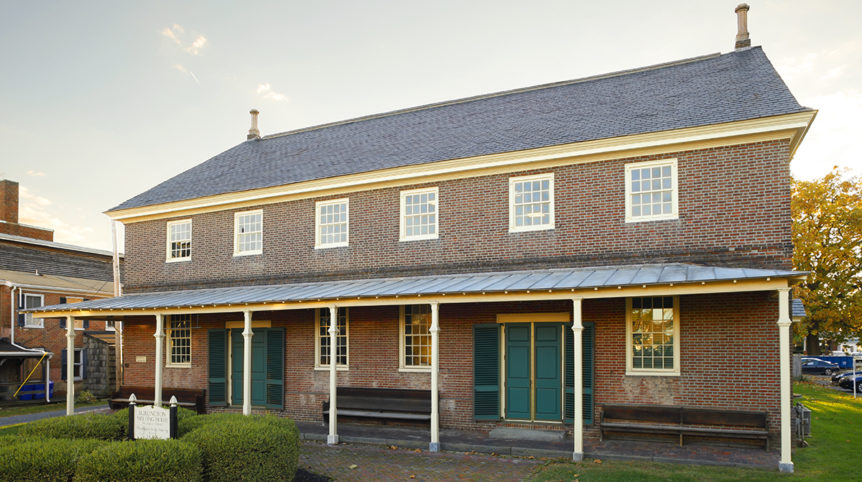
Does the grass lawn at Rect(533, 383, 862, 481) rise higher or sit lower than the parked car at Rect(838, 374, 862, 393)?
higher

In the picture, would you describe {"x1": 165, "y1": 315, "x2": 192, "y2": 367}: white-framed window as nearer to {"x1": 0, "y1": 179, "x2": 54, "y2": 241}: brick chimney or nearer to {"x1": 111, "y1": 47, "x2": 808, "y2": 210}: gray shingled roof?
{"x1": 111, "y1": 47, "x2": 808, "y2": 210}: gray shingled roof

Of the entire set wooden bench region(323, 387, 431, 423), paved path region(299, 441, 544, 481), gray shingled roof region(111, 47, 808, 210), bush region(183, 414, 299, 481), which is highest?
gray shingled roof region(111, 47, 808, 210)

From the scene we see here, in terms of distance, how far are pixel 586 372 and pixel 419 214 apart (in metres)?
5.76

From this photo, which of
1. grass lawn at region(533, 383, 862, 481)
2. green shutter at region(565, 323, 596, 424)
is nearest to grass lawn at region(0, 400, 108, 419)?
green shutter at region(565, 323, 596, 424)

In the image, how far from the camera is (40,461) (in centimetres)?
792

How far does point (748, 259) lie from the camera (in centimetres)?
1252

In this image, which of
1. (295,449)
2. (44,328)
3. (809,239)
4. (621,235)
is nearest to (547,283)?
(621,235)

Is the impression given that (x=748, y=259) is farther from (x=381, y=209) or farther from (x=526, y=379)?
(x=381, y=209)

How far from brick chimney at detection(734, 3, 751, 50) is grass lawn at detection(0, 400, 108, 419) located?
83.4 feet

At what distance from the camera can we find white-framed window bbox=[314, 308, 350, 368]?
1694 cm

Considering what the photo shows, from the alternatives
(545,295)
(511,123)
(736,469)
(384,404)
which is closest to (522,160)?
(511,123)

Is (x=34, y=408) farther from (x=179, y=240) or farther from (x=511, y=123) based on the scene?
(x=511, y=123)

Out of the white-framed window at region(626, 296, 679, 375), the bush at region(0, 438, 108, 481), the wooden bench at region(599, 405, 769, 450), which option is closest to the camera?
the bush at region(0, 438, 108, 481)

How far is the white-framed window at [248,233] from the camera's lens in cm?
1884
